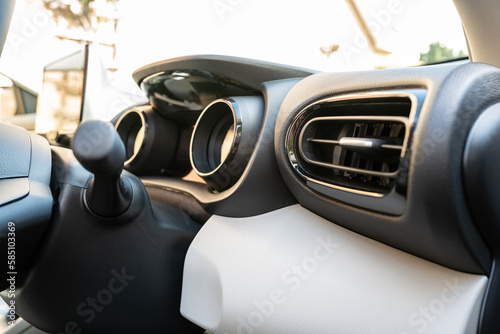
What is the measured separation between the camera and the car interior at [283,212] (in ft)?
1.89

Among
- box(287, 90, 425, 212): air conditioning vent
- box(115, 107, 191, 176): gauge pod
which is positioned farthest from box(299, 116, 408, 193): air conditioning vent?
box(115, 107, 191, 176): gauge pod

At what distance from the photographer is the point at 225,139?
1.20 meters

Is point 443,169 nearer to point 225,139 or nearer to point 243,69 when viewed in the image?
point 243,69

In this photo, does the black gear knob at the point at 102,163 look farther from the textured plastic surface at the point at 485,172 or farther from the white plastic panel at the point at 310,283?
the textured plastic surface at the point at 485,172

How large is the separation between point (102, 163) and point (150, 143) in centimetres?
79

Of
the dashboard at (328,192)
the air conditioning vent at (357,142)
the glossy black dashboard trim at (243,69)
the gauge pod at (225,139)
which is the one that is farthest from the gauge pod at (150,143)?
the air conditioning vent at (357,142)

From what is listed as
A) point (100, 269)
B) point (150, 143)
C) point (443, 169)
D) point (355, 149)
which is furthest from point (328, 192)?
point (150, 143)

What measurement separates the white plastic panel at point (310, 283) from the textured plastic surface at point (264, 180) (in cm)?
3

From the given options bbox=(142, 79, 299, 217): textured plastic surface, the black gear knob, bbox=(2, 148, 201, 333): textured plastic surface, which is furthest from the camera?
bbox=(142, 79, 299, 217): textured plastic surface

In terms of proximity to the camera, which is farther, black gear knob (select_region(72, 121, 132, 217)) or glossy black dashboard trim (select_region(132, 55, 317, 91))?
glossy black dashboard trim (select_region(132, 55, 317, 91))

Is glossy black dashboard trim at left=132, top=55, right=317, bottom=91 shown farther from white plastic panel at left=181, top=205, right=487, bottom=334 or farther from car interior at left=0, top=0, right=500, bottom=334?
white plastic panel at left=181, top=205, right=487, bottom=334

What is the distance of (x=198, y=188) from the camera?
3.93ft

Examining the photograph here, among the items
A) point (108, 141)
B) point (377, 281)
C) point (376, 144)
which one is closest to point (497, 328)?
point (377, 281)

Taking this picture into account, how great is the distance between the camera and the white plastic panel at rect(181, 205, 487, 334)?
24.3 inches
